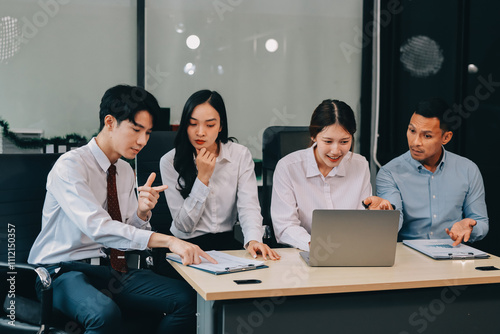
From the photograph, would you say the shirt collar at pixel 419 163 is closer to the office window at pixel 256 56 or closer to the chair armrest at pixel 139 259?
the chair armrest at pixel 139 259

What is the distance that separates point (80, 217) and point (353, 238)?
96 centimetres

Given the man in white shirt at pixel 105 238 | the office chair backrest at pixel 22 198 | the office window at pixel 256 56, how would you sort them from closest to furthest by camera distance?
the man in white shirt at pixel 105 238, the office chair backrest at pixel 22 198, the office window at pixel 256 56

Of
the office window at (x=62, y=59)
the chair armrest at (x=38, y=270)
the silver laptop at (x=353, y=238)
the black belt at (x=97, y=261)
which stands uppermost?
the office window at (x=62, y=59)

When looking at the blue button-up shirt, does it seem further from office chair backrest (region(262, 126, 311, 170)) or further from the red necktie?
the red necktie

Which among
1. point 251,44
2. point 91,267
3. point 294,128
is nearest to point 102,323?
point 91,267

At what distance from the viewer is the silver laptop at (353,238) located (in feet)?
5.86

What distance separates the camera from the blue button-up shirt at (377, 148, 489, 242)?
2547mm

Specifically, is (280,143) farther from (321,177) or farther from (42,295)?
(42,295)

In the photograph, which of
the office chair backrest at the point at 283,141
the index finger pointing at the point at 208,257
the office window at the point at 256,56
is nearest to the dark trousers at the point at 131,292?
the index finger pointing at the point at 208,257

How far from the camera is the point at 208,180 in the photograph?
7.90 ft

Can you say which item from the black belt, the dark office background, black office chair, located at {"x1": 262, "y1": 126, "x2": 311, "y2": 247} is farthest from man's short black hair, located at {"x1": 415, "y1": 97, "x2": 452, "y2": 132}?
the black belt

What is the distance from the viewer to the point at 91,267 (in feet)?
6.56

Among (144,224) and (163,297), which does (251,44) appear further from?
(163,297)

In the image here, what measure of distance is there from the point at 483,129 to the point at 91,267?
2587mm
